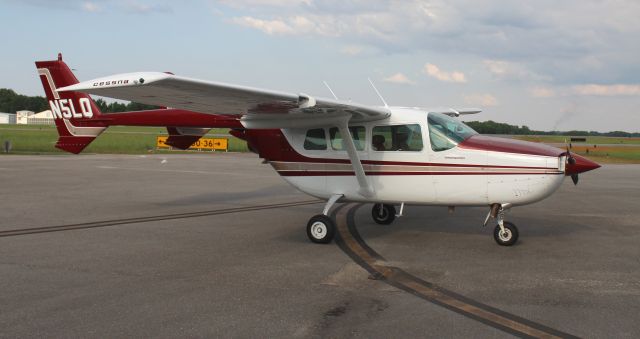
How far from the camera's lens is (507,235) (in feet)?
26.5

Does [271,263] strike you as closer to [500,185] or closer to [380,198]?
[380,198]

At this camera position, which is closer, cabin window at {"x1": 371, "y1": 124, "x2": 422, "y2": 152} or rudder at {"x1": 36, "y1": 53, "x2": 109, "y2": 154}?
cabin window at {"x1": 371, "y1": 124, "x2": 422, "y2": 152}

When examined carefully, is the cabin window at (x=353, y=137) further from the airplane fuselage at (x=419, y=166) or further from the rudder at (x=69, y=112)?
the rudder at (x=69, y=112)

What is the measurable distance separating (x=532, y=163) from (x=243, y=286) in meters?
4.38

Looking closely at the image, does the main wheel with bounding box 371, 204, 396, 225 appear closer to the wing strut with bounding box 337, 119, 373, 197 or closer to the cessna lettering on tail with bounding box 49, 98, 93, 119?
the wing strut with bounding box 337, 119, 373, 197

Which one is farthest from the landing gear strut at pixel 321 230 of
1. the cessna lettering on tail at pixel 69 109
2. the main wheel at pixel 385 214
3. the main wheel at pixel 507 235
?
the cessna lettering on tail at pixel 69 109

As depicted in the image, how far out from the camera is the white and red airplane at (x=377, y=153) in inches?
294

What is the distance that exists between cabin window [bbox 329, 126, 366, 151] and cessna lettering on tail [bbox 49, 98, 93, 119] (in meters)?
6.11

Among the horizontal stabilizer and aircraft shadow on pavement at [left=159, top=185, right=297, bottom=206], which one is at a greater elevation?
the horizontal stabilizer

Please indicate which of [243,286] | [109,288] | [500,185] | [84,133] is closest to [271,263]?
[243,286]

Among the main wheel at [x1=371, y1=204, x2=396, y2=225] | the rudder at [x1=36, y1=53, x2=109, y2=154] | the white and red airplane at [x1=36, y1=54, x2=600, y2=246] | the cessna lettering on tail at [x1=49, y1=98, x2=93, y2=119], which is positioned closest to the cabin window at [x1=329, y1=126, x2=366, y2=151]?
the white and red airplane at [x1=36, y1=54, x2=600, y2=246]

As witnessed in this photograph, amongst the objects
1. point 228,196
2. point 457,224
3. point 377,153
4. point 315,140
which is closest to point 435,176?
point 377,153

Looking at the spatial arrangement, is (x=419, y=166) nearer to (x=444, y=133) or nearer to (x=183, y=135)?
(x=444, y=133)

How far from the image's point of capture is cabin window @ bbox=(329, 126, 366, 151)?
8688 millimetres
